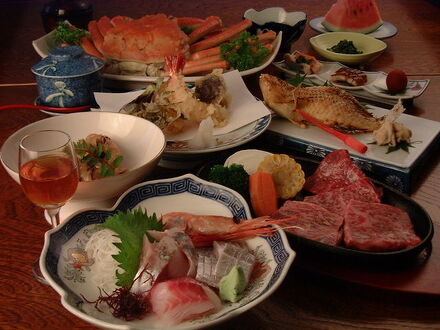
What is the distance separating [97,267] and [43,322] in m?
0.15

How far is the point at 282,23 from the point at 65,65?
1.17 m

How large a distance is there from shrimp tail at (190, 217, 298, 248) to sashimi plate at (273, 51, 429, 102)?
105 centimetres

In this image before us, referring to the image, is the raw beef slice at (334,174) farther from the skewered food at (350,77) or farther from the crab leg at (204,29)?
the crab leg at (204,29)

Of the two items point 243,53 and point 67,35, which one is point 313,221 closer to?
point 243,53

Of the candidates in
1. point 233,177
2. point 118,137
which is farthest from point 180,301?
point 118,137

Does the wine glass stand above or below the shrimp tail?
above

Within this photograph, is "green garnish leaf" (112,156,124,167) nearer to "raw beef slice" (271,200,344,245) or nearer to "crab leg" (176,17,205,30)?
"raw beef slice" (271,200,344,245)

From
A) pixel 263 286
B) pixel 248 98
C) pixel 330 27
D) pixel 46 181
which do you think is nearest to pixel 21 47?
pixel 248 98

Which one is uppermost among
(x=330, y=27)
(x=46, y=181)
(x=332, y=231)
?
(x=46, y=181)

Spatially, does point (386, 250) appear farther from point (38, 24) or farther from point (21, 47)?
point (38, 24)

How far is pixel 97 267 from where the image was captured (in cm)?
110

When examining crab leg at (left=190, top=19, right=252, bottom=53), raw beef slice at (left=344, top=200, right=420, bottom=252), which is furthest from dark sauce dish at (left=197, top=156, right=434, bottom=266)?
crab leg at (left=190, top=19, right=252, bottom=53)

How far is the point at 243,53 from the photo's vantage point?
221cm

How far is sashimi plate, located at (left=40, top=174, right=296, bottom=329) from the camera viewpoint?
3.13 ft
